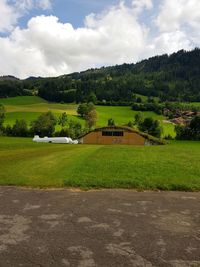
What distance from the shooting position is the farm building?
272 ft

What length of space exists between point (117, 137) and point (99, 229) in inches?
2917

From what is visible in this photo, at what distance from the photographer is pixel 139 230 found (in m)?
11.0

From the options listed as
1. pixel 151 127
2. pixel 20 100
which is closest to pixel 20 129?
pixel 151 127

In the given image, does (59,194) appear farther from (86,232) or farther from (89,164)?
(89,164)

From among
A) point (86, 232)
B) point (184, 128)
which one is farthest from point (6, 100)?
point (86, 232)

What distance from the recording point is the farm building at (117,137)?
272ft

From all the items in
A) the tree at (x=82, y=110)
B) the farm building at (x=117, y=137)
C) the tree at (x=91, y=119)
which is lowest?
the farm building at (x=117, y=137)

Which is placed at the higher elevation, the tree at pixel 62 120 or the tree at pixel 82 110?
the tree at pixel 82 110

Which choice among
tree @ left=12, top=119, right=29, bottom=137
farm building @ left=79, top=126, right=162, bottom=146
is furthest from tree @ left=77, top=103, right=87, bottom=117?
farm building @ left=79, top=126, right=162, bottom=146

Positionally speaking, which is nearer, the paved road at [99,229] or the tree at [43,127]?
the paved road at [99,229]

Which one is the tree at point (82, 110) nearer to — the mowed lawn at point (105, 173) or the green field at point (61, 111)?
the green field at point (61, 111)

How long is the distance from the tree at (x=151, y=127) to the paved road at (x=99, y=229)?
9715 cm

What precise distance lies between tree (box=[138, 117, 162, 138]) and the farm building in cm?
2860

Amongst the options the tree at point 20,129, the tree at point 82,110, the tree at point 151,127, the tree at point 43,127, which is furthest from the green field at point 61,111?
the tree at point 20,129
